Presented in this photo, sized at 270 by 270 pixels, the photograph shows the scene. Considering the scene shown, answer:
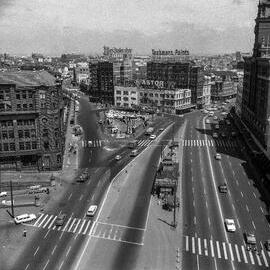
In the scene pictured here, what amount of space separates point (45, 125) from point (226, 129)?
10191 centimetres

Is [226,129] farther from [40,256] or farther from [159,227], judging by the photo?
[40,256]

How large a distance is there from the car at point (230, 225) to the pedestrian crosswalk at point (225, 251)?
540cm

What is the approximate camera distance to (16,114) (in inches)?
4636

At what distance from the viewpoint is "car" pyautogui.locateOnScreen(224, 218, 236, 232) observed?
273ft

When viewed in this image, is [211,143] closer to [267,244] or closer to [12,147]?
[12,147]

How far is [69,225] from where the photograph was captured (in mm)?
86250

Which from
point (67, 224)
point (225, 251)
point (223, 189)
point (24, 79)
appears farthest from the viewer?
point (24, 79)

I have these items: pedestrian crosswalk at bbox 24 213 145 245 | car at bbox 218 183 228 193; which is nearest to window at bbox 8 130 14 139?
pedestrian crosswalk at bbox 24 213 145 245

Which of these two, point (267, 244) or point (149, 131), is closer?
point (267, 244)

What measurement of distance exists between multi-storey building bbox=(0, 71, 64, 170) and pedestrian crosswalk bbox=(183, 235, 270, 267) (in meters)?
60.4

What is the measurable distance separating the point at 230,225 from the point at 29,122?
69316 mm

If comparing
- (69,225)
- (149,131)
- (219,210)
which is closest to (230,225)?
(219,210)

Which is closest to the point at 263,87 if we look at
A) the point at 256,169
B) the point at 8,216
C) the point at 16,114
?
the point at 256,169

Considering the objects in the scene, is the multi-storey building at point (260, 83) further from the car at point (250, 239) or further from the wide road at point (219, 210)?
the car at point (250, 239)
